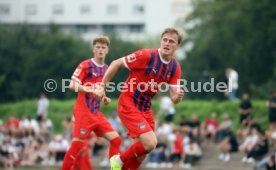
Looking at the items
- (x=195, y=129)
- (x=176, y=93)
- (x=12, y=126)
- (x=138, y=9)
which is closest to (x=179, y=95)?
(x=176, y=93)

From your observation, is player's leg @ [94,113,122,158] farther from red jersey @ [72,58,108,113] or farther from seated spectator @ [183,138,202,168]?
seated spectator @ [183,138,202,168]

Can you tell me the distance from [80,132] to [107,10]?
9681 centimetres

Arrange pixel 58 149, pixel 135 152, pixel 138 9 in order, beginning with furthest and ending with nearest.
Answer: pixel 138 9 → pixel 58 149 → pixel 135 152

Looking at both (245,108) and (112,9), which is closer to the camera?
(245,108)

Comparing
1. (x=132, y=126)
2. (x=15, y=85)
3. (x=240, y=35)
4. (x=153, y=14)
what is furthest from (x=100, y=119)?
(x=153, y=14)

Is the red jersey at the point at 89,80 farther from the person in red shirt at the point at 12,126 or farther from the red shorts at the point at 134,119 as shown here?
the person in red shirt at the point at 12,126

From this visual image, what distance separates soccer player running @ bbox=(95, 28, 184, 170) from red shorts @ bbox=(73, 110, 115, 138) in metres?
1.68

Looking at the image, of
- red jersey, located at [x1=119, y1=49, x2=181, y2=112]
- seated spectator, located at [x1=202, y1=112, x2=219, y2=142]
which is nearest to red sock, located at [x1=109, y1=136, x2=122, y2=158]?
red jersey, located at [x1=119, y1=49, x2=181, y2=112]

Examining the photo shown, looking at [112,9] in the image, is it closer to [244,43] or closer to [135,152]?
[244,43]

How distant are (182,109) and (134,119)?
25520 millimetres

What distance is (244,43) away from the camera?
5759 centimetres

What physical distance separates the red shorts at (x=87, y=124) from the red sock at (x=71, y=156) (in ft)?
0.72

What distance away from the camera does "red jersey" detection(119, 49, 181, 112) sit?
1340 centimetres

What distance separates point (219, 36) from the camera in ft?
207
